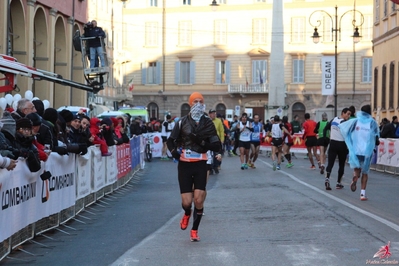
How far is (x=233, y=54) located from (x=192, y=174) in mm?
69327

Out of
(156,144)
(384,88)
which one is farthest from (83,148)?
(384,88)

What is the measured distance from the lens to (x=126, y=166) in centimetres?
2228

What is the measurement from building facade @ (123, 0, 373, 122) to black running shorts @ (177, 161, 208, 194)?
65.0 metres

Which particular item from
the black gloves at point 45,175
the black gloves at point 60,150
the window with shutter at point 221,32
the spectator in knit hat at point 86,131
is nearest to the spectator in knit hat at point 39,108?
the black gloves at point 60,150

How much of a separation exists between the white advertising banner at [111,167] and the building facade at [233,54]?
57.5 m

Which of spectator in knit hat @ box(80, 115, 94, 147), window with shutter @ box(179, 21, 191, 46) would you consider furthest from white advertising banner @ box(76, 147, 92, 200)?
window with shutter @ box(179, 21, 191, 46)

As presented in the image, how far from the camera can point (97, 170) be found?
16547mm

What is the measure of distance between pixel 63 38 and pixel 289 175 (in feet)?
62.8

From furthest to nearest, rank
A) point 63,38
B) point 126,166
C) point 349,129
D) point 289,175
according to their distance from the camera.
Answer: point 63,38 < point 289,175 < point 126,166 < point 349,129

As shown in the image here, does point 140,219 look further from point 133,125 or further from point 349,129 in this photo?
point 133,125

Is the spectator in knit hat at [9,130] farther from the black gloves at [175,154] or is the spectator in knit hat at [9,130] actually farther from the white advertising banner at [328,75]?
the white advertising banner at [328,75]

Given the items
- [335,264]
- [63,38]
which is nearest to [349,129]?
[335,264]

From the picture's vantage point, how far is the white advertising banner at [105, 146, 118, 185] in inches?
720

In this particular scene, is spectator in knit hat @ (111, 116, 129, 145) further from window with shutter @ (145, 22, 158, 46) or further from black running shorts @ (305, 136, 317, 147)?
window with shutter @ (145, 22, 158, 46)
